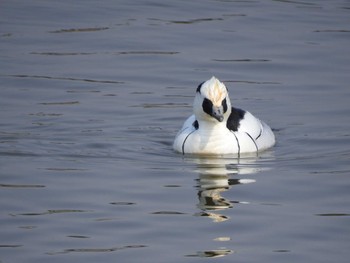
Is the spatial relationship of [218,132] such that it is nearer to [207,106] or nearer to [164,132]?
[207,106]

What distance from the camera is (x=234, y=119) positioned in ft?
46.4

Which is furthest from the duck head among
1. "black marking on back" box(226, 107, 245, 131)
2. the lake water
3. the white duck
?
the lake water

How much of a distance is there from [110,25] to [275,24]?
10.1 feet

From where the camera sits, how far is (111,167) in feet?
41.6

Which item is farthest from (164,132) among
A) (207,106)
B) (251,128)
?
(207,106)

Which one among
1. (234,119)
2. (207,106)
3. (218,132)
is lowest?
(218,132)

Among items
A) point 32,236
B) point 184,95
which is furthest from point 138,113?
point 32,236

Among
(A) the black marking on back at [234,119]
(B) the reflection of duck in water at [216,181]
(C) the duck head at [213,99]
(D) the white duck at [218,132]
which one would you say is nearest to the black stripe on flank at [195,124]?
(D) the white duck at [218,132]

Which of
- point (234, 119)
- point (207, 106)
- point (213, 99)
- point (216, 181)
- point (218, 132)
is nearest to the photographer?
point (216, 181)

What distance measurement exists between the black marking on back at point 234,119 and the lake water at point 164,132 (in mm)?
544

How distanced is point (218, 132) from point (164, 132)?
1.29 metres

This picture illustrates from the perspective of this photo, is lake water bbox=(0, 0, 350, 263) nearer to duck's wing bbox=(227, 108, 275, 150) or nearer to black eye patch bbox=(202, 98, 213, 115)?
duck's wing bbox=(227, 108, 275, 150)

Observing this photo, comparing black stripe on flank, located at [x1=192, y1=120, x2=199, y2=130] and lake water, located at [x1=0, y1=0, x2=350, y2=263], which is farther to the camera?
black stripe on flank, located at [x1=192, y1=120, x2=199, y2=130]

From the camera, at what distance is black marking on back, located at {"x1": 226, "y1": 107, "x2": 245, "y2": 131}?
1408cm
